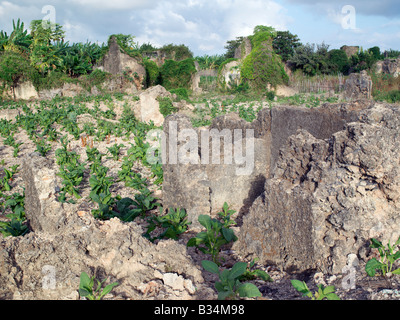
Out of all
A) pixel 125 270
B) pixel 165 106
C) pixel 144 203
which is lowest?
pixel 125 270

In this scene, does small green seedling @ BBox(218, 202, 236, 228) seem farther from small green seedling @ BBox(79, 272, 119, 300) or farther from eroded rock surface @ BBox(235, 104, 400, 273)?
small green seedling @ BBox(79, 272, 119, 300)

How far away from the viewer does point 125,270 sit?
9.95 feet

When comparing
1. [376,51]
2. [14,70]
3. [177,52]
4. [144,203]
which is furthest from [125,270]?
[376,51]

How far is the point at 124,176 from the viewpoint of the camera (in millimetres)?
7762

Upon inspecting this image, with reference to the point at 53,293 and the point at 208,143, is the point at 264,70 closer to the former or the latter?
the point at 208,143

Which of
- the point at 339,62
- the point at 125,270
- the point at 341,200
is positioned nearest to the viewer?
the point at 125,270

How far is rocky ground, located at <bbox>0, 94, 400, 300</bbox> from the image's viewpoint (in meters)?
2.74

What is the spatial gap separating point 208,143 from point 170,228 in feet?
7.09

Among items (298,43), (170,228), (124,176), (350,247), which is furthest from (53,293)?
(298,43)

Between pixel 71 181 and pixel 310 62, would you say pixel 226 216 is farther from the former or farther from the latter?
pixel 310 62

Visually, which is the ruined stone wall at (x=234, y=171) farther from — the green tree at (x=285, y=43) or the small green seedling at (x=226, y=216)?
the green tree at (x=285, y=43)

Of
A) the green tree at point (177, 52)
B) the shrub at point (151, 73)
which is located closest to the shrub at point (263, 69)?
the shrub at point (151, 73)

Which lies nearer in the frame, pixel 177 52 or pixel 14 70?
pixel 14 70

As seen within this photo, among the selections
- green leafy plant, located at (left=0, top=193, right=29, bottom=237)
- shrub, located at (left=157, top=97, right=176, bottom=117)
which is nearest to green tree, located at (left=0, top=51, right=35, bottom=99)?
shrub, located at (left=157, top=97, right=176, bottom=117)
